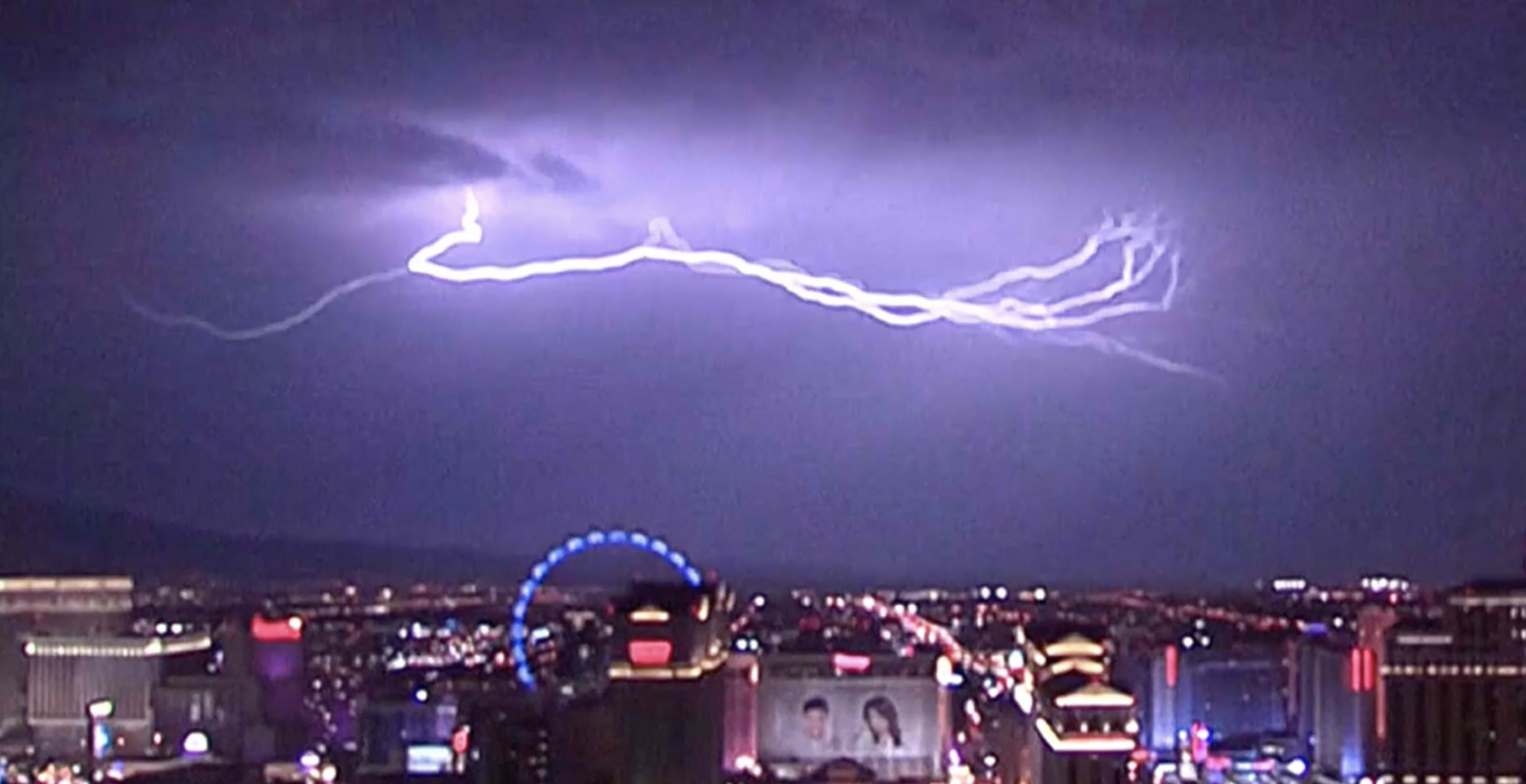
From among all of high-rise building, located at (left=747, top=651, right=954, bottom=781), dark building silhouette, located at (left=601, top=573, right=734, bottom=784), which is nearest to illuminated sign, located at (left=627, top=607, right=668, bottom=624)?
dark building silhouette, located at (left=601, top=573, right=734, bottom=784)

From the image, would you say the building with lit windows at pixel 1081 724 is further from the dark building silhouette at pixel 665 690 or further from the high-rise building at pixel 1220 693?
the high-rise building at pixel 1220 693

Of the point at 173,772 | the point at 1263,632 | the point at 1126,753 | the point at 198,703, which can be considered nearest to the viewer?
the point at 1126,753

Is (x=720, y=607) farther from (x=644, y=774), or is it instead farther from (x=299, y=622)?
(x=299, y=622)

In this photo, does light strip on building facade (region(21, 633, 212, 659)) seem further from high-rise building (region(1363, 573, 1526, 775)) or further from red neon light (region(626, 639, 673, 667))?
high-rise building (region(1363, 573, 1526, 775))

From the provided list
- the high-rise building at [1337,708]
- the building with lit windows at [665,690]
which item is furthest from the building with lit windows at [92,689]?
the high-rise building at [1337,708]

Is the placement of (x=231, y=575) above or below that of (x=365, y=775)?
above

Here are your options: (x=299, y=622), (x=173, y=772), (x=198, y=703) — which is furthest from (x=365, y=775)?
(x=299, y=622)

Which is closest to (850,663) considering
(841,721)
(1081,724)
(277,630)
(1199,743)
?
(841,721)
